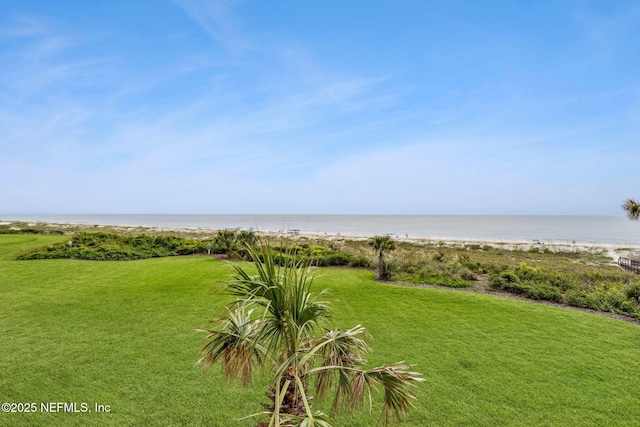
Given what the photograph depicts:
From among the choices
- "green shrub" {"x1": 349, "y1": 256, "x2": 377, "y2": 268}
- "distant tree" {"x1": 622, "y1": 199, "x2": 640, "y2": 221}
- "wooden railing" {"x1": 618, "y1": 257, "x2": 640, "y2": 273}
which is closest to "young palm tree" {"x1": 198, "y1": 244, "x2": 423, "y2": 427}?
"green shrub" {"x1": 349, "y1": 256, "x2": 377, "y2": 268}

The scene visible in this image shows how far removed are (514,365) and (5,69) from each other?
21.4m

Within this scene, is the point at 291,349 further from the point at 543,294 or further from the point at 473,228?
the point at 473,228

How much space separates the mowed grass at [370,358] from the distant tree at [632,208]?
36.5 ft

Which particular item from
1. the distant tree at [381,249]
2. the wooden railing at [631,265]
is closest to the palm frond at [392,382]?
the distant tree at [381,249]

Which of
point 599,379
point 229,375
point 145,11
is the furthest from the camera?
point 145,11

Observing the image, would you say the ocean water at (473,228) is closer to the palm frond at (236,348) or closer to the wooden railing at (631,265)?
the palm frond at (236,348)

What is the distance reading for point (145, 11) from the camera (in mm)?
11969

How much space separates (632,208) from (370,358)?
1825cm

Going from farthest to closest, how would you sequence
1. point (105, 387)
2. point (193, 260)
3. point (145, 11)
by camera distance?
point (193, 260), point (145, 11), point (105, 387)

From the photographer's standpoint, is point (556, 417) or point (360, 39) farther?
point (360, 39)

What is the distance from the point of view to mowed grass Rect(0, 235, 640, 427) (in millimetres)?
4449

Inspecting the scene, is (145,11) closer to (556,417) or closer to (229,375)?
(229,375)

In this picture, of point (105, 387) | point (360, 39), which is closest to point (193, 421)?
point (105, 387)

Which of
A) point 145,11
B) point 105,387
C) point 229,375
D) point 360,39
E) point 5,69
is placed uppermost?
point 360,39
